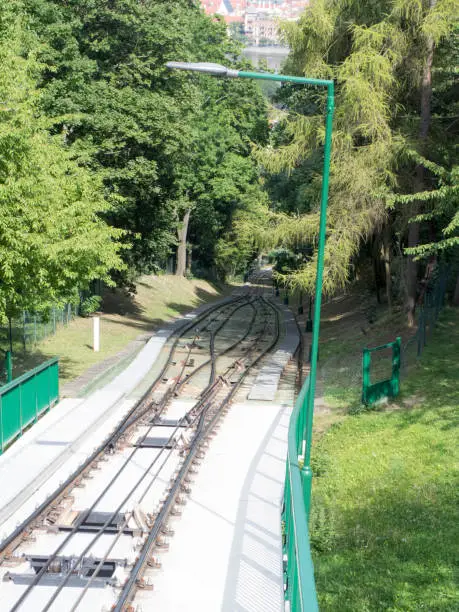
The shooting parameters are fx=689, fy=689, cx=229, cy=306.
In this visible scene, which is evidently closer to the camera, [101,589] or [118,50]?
[101,589]

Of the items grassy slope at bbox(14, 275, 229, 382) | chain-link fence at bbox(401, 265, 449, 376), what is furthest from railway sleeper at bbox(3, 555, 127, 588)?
grassy slope at bbox(14, 275, 229, 382)

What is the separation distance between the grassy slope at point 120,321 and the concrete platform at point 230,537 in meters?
9.59

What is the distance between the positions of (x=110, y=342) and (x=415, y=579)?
22.5 metres

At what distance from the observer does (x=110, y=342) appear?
30.6 metres

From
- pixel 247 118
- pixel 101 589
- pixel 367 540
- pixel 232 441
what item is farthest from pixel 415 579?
pixel 247 118

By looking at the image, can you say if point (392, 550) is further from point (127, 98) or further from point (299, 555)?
point (127, 98)

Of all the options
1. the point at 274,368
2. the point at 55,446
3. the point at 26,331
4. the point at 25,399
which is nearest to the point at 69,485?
the point at 55,446

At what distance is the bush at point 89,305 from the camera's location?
1363 inches

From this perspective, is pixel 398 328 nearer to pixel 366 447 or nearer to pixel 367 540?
pixel 366 447

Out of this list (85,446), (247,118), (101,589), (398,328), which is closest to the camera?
(101,589)

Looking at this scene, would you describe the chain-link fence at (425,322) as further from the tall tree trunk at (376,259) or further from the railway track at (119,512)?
the railway track at (119,512)

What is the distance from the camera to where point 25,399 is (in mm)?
16797

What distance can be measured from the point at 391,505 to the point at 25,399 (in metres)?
9.18

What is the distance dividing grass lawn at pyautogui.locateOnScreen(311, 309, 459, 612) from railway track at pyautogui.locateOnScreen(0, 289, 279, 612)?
2.72 meters
